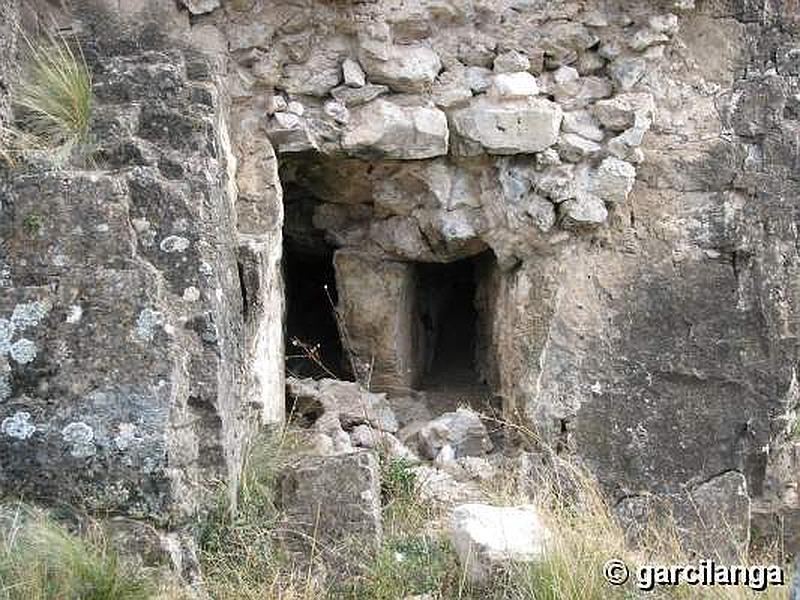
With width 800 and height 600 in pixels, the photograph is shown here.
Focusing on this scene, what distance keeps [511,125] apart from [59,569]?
10.7ft

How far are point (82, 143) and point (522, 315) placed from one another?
2.50 m

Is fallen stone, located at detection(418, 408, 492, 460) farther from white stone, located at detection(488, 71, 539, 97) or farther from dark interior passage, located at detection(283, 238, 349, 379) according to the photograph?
white stone, located at detection(488, 71, 539, 97)

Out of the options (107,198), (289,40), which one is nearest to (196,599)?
(107,198)

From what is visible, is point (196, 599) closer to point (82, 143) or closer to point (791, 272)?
point (82, 143)

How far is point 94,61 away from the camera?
564 cm

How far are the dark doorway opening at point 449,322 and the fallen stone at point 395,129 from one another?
1.39 m

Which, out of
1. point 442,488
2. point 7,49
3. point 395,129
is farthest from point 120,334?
point 395,129

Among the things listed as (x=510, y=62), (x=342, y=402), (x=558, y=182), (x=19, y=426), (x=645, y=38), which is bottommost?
(x=342, y=402)

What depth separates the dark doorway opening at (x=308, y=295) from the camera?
6961 mm

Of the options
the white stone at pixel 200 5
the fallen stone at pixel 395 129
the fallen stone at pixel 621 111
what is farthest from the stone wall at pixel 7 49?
the fallen stone at pixel 621 111

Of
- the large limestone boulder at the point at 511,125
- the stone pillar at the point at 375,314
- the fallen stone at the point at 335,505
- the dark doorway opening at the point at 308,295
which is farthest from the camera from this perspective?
the dark doorway opening at the point at 308,295

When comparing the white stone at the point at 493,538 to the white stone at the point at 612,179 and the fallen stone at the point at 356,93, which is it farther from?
the fallen stone at the point at 356,93

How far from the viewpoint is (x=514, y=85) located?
19.8ft

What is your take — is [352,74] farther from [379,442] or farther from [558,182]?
[379,442]
